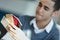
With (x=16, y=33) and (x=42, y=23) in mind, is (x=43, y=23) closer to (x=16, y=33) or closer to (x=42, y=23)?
(x=42, y=23)

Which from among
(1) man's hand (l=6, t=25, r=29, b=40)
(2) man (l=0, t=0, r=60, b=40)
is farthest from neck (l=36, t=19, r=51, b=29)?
(1) man's hand (l=6, t=25, r=29, b=40)

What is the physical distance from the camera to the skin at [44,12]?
0.78m

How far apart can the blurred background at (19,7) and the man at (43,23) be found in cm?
3

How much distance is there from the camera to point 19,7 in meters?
0.81

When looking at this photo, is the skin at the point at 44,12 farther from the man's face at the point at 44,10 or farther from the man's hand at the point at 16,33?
the man's hand at the point at 16,33

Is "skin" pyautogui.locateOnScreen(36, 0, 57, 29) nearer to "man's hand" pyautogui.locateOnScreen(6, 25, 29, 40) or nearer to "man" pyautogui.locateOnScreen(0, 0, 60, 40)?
"man" pyautogui.locateOnScreen(0, 0, 60, 40)

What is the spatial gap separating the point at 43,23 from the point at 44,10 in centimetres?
8

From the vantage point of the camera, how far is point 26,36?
0.80 metres

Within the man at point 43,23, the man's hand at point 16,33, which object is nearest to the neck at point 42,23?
the man at point 43,23

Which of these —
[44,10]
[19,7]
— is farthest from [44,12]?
[19,7]

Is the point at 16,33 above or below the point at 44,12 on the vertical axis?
below

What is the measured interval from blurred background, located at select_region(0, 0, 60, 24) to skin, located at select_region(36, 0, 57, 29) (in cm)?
3

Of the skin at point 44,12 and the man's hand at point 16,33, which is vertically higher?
the skin at point 44,12

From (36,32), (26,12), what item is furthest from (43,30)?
(26,12)
